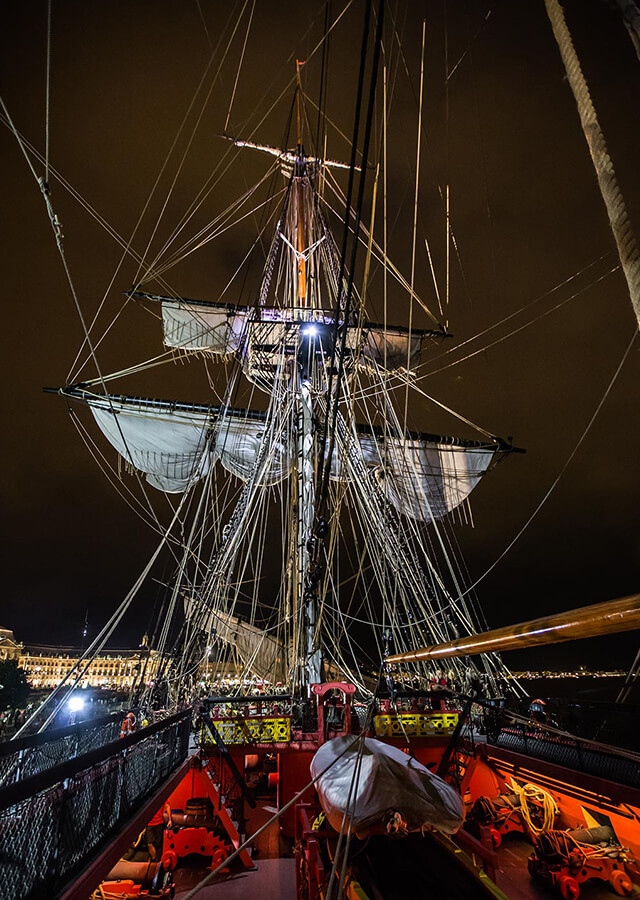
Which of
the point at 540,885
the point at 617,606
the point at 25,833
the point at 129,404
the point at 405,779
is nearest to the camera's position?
the point at 617,606

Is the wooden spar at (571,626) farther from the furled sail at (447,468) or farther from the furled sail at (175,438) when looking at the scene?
the furled sail at (447,468)

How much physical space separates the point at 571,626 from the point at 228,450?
51.8 feet

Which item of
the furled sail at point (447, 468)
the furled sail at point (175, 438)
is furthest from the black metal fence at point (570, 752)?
the furled sail at point (447, 468)

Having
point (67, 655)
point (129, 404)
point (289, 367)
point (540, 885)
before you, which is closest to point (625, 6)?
point (540, 885)

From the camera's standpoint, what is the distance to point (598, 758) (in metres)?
6.07

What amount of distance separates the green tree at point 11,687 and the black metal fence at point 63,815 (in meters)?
33.2

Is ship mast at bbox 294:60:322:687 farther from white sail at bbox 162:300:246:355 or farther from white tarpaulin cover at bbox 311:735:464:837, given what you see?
white sail at bbox 162:300:246:355

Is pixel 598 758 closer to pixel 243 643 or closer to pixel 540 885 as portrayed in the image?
pixel 540 885

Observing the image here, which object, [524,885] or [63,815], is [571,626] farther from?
[524,885]

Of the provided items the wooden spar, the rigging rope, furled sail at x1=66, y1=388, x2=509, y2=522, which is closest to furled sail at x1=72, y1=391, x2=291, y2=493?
furled sail at x1=66, y1=388, x2=509, y2=522

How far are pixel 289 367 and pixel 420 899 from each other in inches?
533

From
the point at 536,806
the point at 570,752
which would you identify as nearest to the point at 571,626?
the point at 570,752

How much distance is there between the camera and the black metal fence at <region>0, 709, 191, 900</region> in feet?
6.79

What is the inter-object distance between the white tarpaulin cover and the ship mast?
2835mm
